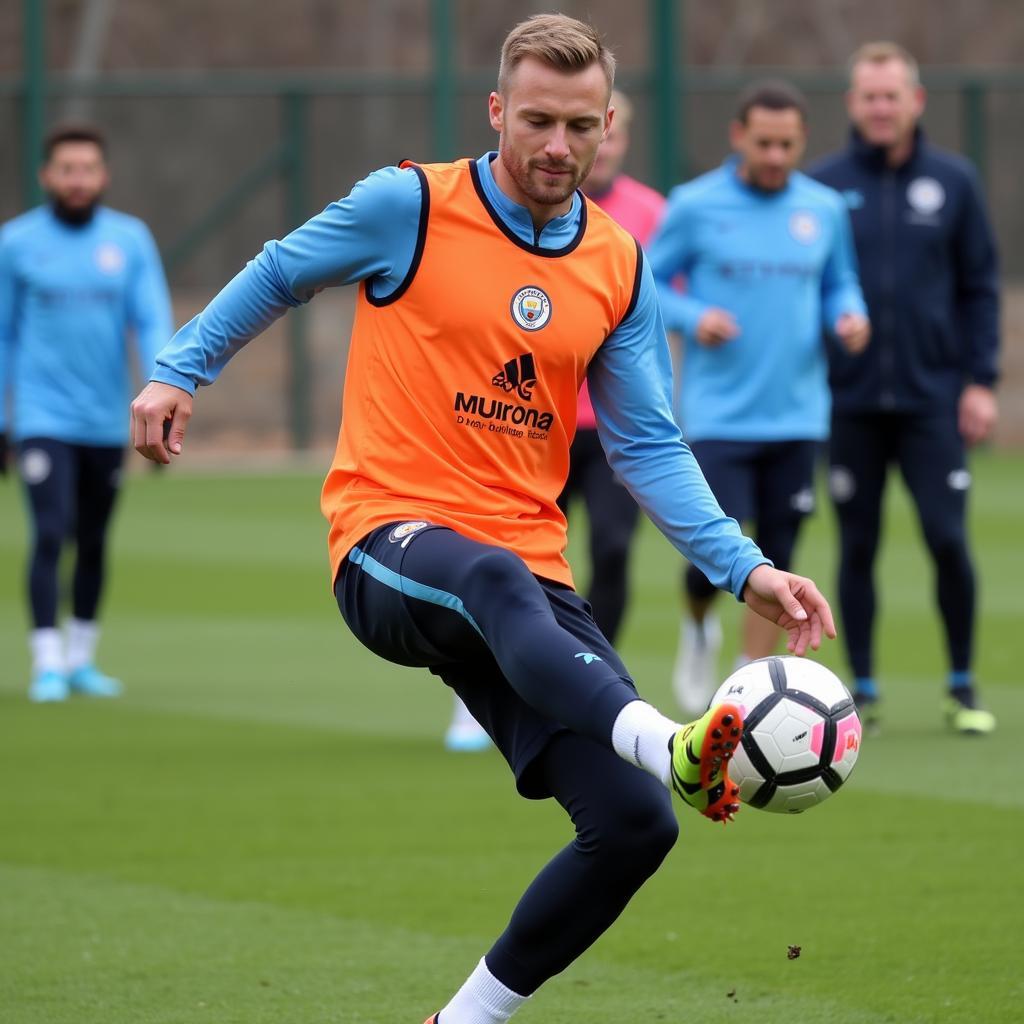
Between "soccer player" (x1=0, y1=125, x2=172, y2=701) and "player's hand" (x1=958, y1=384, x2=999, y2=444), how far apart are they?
12.2 feet

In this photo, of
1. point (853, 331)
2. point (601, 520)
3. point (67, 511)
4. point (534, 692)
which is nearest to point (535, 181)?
point (534, 692)

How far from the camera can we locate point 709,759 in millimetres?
3811

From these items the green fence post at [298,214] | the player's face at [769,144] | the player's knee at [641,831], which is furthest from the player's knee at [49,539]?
the green fence post at [298,214]

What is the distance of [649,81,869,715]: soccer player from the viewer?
356 inches

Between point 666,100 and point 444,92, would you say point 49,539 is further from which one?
point 666,100

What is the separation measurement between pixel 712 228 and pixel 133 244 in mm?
3031

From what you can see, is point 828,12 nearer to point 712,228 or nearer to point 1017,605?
point 1017,605

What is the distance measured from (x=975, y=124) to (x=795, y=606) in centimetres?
2493

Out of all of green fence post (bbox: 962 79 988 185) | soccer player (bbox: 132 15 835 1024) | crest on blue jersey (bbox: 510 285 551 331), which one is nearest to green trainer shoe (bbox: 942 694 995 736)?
soccer player (bbox: 132 15 835 1024)

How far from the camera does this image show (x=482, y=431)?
4.62 m

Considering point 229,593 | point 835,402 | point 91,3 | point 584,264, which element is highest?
point 91,3

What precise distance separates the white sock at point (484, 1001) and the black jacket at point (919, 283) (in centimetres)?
509

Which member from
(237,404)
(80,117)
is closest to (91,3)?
(80,117)

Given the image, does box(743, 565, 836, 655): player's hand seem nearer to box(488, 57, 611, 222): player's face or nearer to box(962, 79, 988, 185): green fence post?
box(488, 57, 611, 222): player's face
